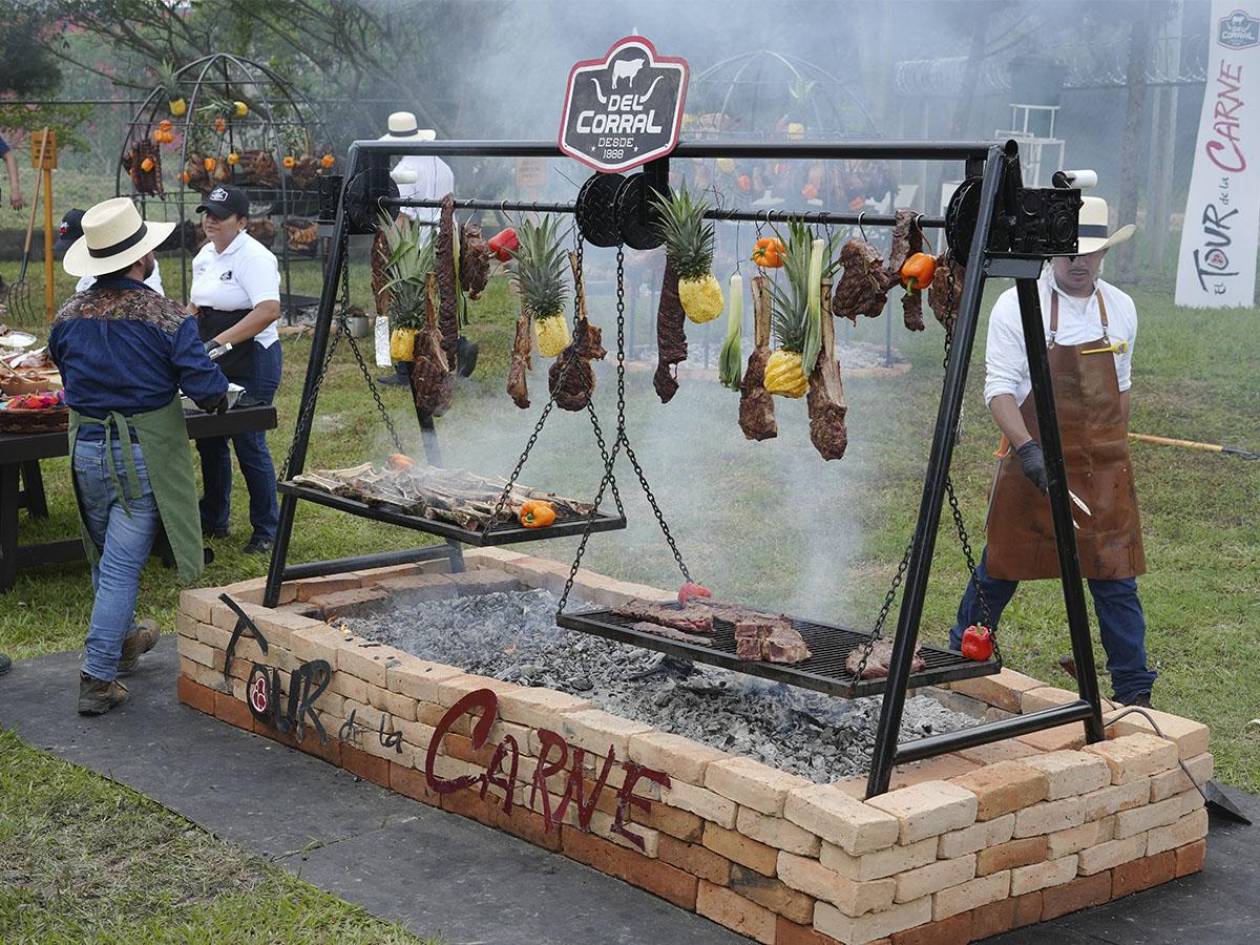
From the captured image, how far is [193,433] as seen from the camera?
303 inches

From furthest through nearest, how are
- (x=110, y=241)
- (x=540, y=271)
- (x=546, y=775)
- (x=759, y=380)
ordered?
1. (x=110, y=241)
2. (x=540, y=271)
3. (x=759, y=380)
4. (x=546, y=775)

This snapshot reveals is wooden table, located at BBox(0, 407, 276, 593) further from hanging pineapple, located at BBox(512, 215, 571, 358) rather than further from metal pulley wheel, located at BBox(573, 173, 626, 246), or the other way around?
metal pulley wheel, located at BBox(573, 173, 626, 246)

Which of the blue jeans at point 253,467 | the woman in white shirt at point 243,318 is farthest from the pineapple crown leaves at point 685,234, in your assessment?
the blue jeans at point 253,467

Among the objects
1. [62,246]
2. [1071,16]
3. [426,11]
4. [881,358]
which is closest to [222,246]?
[62,246]

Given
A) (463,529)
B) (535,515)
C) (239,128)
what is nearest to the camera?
(463,529)

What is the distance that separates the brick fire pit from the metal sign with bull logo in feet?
6.00

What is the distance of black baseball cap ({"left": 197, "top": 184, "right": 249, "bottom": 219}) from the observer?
7.98 meters

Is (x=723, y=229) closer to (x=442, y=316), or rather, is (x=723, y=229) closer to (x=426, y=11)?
(x=426, y=11)

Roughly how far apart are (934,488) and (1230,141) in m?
11.5

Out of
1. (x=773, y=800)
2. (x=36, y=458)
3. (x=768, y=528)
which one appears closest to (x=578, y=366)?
(x=773, y=800)

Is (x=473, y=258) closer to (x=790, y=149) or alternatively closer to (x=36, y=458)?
(x=790, y=149)

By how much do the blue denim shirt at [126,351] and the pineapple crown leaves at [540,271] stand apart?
131 cm

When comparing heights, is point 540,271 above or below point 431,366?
above

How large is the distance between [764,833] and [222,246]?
5322mm
